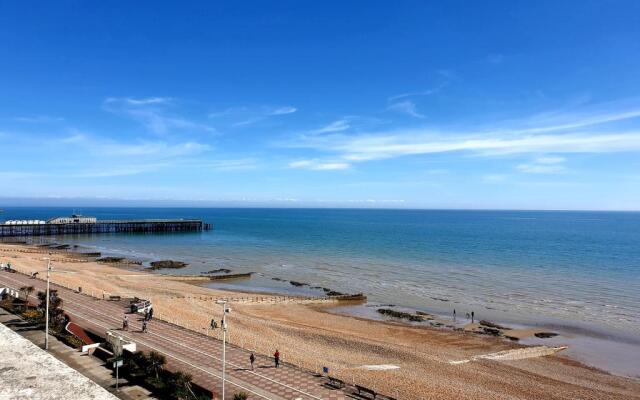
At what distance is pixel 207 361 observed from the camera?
956 inches

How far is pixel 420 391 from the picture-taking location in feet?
77.8

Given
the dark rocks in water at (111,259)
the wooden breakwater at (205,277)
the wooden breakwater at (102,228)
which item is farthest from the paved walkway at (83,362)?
the wooden breakwater at (102,228)

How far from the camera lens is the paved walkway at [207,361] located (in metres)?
20.6

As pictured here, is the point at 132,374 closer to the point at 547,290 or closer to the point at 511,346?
the point at 511,346

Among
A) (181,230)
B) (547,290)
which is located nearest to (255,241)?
(181,230)

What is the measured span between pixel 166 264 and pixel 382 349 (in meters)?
50.5

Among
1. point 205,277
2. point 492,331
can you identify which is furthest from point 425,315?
point 205,277

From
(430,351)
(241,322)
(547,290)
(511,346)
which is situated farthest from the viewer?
(547,290)

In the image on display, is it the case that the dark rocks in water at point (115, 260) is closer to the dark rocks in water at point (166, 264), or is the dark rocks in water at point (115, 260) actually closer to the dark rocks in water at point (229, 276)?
the dark rocks in water at point (166, 264)

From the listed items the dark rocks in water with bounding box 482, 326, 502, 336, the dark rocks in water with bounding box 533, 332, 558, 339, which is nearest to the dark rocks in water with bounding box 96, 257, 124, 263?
the dark rocks in water with bounding box 482, 326, 502, 336

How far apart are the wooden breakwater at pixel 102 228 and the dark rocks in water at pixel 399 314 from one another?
4250 inches

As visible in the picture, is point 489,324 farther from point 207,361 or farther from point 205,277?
point 205,277

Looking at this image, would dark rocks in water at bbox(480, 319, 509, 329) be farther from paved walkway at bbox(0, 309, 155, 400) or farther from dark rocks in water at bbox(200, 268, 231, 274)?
dark rocks in water at bbox(200, 268, 231, 274)

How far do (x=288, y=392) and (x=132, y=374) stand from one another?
7348 millimetres
